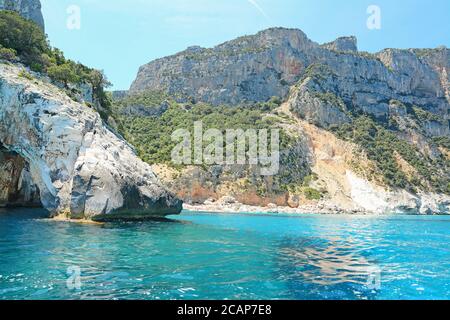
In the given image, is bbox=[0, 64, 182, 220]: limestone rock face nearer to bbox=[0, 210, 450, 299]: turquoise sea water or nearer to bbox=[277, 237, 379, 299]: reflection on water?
bbox=[0, 210, 450, 299]: turquoise sea water

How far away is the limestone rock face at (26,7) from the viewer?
4987 centimetres

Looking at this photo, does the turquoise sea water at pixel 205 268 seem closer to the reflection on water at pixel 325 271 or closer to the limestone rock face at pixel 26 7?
the reflection on water at pixel 325 271

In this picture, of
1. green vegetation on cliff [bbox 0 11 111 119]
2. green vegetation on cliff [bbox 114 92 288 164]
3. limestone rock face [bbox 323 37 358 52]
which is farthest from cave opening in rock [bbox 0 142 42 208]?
limestone rock face [bbox 323 37 358 52]

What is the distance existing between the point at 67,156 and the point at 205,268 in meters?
18.4

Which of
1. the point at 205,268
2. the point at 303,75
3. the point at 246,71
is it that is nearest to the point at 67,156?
the point at 205,268

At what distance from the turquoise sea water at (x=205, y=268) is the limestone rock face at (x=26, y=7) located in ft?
132

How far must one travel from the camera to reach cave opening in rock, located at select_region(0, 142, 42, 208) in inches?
1433

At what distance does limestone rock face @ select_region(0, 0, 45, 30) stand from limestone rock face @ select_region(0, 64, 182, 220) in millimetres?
25705

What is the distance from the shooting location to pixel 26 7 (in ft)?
178

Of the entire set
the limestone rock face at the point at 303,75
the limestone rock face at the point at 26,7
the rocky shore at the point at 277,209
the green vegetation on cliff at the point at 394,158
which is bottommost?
the rocky shore at the point at 277,209

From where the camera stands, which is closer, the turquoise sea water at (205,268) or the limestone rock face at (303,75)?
the turquoise sea water at (205,268)

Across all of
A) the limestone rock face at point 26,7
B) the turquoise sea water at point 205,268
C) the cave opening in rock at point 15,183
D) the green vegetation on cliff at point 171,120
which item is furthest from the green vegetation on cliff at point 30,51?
the green vegetation on cliff at point 171,120

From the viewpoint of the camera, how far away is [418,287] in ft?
37.0

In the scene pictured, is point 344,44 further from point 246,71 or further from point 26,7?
point 26,7
